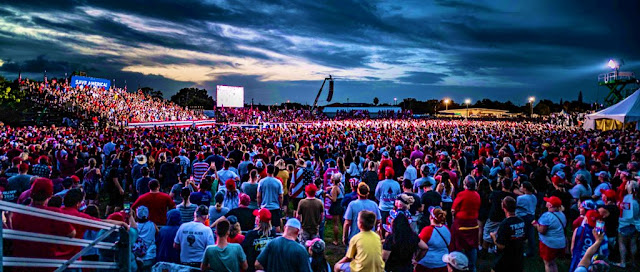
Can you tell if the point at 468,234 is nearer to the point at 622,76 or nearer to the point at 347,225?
the point at 347,225

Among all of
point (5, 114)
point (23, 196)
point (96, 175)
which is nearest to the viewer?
point (23, 196)

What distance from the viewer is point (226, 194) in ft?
22.3

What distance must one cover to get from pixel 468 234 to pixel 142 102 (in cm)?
4805

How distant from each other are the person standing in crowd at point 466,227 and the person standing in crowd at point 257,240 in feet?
9.40

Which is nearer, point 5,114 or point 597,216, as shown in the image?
point 597,216

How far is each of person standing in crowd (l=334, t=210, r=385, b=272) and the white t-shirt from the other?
71.3 inches

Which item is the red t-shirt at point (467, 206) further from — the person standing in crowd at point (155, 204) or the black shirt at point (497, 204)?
the person standing in crowd at point (155, 204)

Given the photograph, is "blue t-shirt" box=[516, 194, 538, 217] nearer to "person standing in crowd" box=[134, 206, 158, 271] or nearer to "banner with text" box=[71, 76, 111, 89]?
"person standing in crowd" box=[134, 206, 158, 271]

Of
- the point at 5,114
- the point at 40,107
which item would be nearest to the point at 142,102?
the point at 40,107

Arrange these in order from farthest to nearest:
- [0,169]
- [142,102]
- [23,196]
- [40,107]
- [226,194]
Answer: [142,102] → [40,107] → [0,169] → [226,194] → [23,196]

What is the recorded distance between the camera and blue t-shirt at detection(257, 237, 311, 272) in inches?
153

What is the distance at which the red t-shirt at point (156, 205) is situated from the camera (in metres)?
5.70

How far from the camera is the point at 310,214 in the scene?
6.04 metres

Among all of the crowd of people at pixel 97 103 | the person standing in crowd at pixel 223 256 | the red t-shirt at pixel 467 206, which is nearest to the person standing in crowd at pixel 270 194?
the person standing in crowd at pixel 223 256
